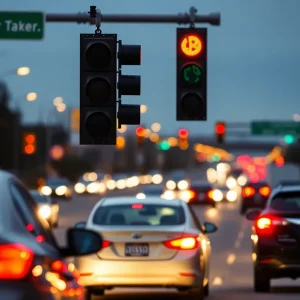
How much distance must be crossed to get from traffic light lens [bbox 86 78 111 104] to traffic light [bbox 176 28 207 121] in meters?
1.98

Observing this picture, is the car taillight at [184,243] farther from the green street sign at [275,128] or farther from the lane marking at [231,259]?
the green street sign at [275,128]

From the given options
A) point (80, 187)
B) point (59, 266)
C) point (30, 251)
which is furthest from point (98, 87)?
point (80, 187)

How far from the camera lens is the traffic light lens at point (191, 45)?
19.1m

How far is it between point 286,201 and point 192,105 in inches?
84.7

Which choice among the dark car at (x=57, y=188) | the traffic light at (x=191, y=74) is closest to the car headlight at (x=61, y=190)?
the dark car at (x=57, y=188)

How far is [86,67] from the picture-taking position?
666 inches

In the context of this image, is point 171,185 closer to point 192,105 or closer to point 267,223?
point 192,105

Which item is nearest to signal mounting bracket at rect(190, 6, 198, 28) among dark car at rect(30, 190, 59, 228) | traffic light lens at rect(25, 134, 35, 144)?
dark car at rect(30, 190, 59, 228)

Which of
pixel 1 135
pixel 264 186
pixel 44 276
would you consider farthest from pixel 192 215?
pixel 1 135

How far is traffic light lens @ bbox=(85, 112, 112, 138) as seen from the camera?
1659cm

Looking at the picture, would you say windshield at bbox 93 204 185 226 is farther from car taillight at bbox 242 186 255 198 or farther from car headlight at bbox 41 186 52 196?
car headlight at bbox 41 186 52 196

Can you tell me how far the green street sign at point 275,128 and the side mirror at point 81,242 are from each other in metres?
83.6

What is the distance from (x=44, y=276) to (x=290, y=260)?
40.8 ft

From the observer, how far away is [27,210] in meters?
6.79
